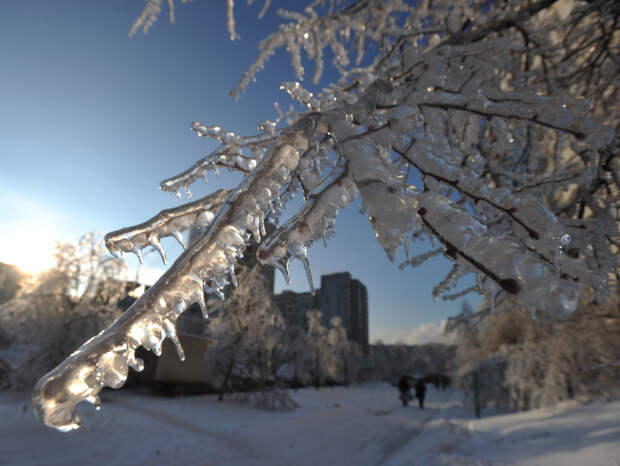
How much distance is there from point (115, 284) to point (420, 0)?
11.4m

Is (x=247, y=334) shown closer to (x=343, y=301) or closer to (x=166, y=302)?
(x=166, y=302)

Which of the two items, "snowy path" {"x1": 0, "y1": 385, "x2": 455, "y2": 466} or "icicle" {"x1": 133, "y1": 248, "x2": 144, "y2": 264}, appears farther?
"snowy path" {"x1": 0, "y1": 385, "x2": 455, "y2": 466}

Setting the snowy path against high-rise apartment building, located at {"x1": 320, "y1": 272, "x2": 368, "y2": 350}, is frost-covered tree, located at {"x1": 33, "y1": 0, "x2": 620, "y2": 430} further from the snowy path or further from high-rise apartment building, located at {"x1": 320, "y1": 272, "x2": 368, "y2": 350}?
high-rise apartment building, located at {"x1": 320, "y1": 272, "x2": 368, "y2": 350}

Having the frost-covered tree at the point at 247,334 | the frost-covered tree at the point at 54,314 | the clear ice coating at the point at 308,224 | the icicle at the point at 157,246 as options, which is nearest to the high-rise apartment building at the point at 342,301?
the frost-covered tree at the point at 247,334

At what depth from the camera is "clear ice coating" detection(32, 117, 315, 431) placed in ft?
1.48

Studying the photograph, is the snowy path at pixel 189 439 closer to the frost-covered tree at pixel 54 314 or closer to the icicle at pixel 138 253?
the frost-covered tree at pixel 54 314

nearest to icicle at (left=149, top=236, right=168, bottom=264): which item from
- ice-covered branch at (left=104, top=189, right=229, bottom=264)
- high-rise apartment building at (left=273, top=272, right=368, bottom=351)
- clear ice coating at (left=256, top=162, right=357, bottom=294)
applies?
ice-covered branch at (left=104, top=189, right=229, bottom=264)

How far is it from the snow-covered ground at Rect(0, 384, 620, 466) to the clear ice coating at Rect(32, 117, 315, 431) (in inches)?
150

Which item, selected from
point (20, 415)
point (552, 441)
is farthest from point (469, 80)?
point (20, 415)

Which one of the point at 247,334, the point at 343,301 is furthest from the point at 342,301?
the point at 247,334

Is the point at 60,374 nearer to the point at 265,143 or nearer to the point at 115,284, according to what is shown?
the point at 265,143

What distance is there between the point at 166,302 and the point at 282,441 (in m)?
7.84

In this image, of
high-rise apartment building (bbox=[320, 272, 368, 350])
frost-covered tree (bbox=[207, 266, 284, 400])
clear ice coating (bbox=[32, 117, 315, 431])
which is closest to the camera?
clear ice coating (bbox=[32, 117, 315, 431])

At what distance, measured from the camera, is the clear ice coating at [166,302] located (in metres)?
0.45
